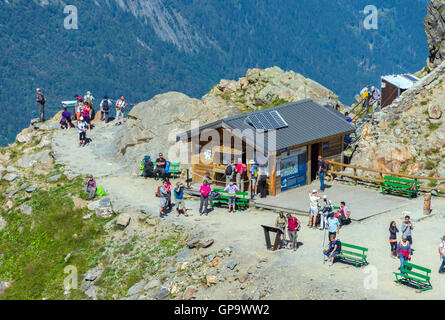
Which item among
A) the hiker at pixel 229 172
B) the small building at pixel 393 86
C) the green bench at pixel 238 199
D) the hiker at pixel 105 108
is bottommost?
the green bench at pixel 238 199

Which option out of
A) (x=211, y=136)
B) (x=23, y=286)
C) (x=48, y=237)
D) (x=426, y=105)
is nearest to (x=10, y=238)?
(x=48, y=237)

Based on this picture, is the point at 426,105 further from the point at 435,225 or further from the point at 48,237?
the point at 48,237

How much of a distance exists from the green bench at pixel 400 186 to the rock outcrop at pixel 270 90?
14.0 m

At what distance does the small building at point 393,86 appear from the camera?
42250 millimetres

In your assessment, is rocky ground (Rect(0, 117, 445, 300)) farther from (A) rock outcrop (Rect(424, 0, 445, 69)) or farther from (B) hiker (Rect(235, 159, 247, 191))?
(A) rock outcrop (Rect(424, 0, 445, 69))

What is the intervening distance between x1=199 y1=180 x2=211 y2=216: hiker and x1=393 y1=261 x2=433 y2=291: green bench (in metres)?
11.2

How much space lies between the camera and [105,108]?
166ft

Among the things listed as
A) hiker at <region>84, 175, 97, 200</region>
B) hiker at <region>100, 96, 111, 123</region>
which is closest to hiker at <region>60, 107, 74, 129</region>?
hiker at <region>100, 96, 111, 123</region>

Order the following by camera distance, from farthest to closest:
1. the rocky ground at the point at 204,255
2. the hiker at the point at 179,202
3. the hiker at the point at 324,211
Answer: the hiker at the point at 179,202 → the hiker at the point at 324,211 → the rocky ground at the point at 204,255

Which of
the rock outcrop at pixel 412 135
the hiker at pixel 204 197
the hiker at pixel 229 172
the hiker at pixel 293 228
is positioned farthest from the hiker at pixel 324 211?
the rock outcrop at pixel 412 135

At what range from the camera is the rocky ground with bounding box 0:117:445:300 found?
24.6m

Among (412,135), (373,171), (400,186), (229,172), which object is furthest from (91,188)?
(412,135)

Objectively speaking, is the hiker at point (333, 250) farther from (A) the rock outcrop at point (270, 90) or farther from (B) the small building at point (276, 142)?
(A) the rock outcrop at point (270, 90)
